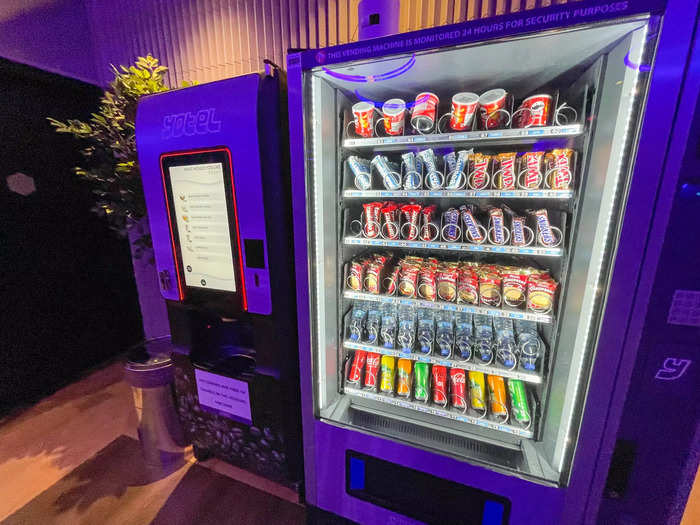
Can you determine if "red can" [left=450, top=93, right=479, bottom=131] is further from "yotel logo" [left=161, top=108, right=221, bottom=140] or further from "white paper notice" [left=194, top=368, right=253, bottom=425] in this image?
"white paper notice" [left=194, top=368, right=253, bottom=425]

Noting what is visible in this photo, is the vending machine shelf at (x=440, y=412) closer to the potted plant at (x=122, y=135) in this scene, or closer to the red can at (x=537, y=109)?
the red can at (x=537, y=109)

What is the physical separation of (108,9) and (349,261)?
327 centimetres

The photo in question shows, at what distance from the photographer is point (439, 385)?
143cm

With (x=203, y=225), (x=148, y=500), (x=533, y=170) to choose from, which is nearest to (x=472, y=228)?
(x=533, y=170)

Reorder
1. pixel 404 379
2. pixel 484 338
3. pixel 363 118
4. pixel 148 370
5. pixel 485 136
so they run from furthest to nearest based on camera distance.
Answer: pixel 148 370
pixel 404 379
pixel 484 338
pixel 363 118
pixel 485 136

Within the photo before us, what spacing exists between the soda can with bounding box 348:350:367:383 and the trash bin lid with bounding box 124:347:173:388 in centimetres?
118

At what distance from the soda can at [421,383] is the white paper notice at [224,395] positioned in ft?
2.74

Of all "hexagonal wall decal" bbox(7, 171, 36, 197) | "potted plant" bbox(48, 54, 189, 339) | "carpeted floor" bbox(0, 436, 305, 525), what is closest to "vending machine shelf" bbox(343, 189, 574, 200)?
"potted plant" bbox(48, 54, 189, 339)

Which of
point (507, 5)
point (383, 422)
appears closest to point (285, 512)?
point (383, 422)

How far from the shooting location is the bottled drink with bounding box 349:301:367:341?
4.97 ft

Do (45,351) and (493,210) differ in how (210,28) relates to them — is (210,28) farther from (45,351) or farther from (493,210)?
(45,351)

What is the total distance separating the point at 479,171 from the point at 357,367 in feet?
3.60

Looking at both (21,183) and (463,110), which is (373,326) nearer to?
(463,110)

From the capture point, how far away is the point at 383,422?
Answer: 139 centimetres
